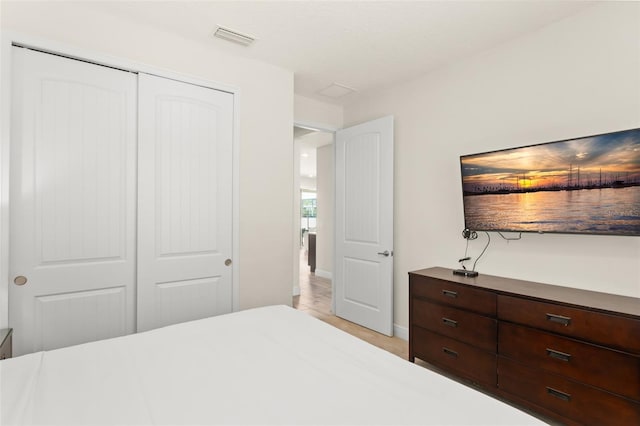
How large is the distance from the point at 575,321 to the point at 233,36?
120 inches

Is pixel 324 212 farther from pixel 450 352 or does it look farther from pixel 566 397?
pixel 566 397

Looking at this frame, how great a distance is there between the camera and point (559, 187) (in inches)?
89.0

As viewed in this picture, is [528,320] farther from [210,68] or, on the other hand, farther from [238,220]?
[210,68]

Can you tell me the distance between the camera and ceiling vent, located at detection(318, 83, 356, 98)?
11.9 feet

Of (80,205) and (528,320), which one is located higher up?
(80,205)

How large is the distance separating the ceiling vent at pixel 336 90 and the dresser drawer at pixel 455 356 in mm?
2595

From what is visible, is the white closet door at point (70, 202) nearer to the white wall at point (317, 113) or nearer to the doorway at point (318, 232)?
the white wall at point (317, 113)

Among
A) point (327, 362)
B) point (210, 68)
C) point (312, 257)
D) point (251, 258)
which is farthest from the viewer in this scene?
point (312, 257)

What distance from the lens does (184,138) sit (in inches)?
104

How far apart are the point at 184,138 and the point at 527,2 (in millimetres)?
2641

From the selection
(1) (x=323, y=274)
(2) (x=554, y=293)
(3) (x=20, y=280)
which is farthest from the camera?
(1) (x=323, y=274)

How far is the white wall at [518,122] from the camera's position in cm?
215

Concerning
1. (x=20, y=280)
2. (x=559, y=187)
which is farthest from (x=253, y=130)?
(x=559, y=187)

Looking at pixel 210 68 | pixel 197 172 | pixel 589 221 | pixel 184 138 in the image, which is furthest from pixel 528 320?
pixel 210 68
